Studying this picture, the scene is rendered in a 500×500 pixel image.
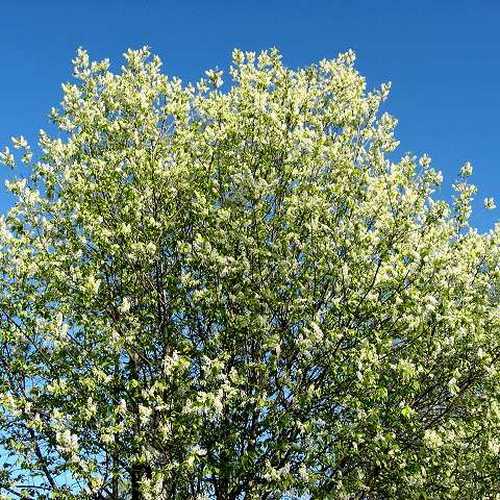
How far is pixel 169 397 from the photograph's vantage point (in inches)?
620

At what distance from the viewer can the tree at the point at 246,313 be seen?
1462 centimetres

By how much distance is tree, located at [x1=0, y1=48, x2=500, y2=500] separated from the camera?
14.6 m

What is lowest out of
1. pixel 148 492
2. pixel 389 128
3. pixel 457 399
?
pixel 148 492

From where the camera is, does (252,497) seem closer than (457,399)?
Yes

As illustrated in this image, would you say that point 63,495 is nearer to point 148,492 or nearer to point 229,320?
point 148,492

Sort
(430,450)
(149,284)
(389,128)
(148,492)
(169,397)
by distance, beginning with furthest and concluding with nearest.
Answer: (389,128) → (149,284) → (169,397) → (430,450) → (148,492)

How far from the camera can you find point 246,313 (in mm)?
16609

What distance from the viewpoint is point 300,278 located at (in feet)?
54.7

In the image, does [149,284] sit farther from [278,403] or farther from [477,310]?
[477,310]

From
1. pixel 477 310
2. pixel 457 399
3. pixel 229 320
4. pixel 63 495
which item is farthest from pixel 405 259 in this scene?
pixel 63 495

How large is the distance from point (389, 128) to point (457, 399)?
27.5ft

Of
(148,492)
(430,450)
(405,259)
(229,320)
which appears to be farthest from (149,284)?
(430,450)

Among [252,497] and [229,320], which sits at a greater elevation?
[229,320]

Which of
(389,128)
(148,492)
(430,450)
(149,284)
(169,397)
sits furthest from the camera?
(389,128)
